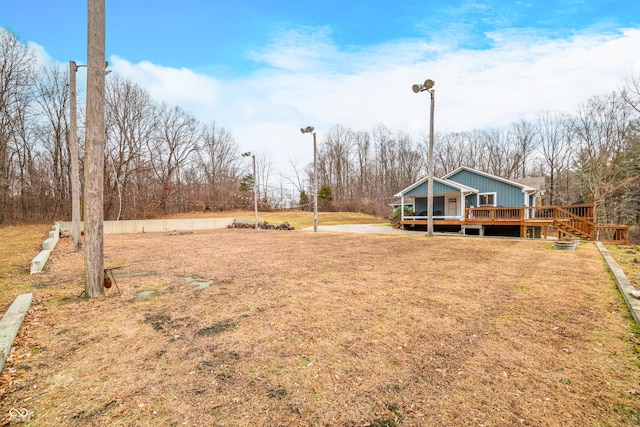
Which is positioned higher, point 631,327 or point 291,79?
point 291,79

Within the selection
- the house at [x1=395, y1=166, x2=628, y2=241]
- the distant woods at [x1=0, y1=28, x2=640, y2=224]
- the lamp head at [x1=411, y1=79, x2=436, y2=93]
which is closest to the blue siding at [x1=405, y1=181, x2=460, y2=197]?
the house at [x1=395, y1=166, x2=628, y2=241]

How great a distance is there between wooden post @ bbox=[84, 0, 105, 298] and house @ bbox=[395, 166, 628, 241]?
15310 millimetres

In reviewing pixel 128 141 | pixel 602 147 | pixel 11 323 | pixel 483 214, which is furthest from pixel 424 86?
pixel 128 141

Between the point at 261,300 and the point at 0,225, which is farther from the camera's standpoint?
the point at 0,225

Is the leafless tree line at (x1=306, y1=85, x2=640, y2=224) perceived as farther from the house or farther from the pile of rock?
the pile of rock

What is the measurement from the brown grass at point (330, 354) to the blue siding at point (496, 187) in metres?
13.8

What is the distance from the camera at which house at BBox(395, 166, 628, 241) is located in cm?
1398

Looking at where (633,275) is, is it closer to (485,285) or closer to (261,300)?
(485,285)

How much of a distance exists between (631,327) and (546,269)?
3195 millimetres

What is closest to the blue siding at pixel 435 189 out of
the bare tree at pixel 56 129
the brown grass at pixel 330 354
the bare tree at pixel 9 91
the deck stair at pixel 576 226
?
the deck stair at pixel 576 226

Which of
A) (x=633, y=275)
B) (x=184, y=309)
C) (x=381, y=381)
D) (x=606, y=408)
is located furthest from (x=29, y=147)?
(x=633, y=275)

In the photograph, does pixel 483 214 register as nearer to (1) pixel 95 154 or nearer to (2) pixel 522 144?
(1) pixel 95 154

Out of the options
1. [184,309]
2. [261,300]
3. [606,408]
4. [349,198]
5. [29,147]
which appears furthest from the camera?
[349,198]

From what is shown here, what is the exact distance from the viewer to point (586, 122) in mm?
24141
